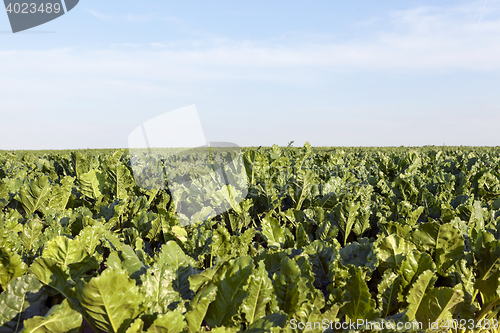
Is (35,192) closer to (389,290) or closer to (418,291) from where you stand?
(389,290)

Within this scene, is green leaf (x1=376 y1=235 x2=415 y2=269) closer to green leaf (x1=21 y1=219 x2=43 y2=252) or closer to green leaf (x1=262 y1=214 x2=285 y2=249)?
green leaf (x1=262 y1=214 x2=285 y2=249)

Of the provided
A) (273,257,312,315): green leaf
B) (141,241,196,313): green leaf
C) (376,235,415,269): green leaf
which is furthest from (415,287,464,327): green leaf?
(141,241,196,313): green leaf

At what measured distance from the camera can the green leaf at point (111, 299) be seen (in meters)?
1.25

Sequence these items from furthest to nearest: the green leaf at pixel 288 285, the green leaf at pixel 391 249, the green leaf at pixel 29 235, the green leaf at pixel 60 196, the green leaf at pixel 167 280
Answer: the green leaf at pixel 60 196
the green leaf at pixel 29 235
the green leaf at pixel 391 249
the green leaf at pixel 288 285
the green leaf at pixel 167 280

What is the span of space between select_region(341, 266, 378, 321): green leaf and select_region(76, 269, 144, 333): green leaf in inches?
40.9

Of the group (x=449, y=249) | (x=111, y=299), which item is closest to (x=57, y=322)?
(x=111, y=299)

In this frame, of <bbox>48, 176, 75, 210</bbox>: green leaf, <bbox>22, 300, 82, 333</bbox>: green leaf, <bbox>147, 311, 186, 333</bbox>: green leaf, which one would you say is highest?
<bbox>48, 176, 75, 210</bbox>: green leaf

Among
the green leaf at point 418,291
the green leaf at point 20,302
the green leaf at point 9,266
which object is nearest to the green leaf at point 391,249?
the green leaf at point 418,291

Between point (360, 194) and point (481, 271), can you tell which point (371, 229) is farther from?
point (481, 271)

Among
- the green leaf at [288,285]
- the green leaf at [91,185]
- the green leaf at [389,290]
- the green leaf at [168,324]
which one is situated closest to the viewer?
the green leaf at [168,324]

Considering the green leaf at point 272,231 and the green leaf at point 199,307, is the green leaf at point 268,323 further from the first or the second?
the green leaf at point 272,231

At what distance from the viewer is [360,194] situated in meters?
3.30

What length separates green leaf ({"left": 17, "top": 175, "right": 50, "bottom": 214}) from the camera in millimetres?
3158

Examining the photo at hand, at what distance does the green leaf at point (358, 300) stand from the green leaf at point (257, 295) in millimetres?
458
